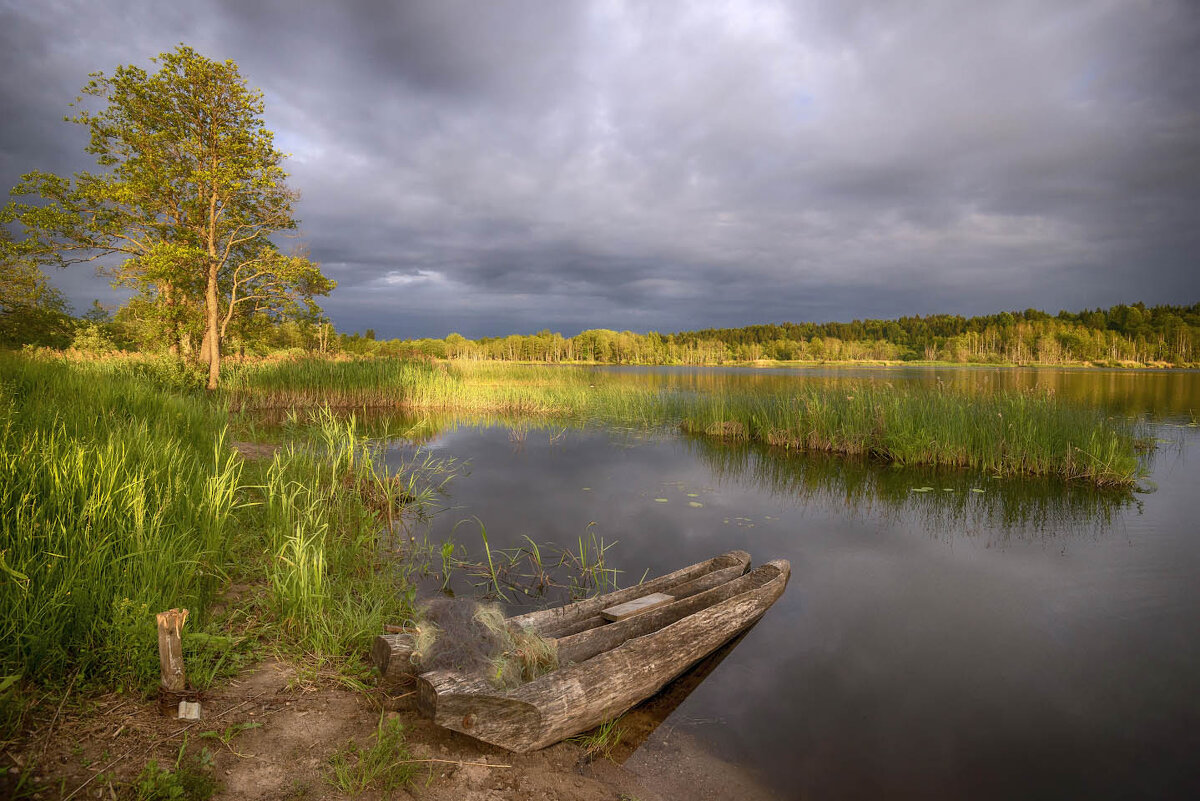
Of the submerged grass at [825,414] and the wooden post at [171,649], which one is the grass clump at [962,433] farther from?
the wooden post at [171,649]

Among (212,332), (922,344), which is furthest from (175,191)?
(922,344)

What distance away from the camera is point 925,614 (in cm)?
521

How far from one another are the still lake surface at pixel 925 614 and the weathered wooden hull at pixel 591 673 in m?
0.45

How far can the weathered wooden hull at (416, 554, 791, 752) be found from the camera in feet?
8.47

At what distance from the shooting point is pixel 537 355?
10962 centimetres

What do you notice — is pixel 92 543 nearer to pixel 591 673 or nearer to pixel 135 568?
pixel 135 568

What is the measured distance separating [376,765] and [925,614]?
5.16m

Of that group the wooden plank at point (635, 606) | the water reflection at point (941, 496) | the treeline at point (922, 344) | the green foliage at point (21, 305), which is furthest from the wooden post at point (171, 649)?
the treeline at point (922, 344)

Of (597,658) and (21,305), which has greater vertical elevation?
(21,305)

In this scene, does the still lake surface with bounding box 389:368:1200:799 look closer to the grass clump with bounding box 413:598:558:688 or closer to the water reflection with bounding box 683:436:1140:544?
the water reflection with bounding box 683:436:1140:544

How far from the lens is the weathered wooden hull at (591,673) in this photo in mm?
2582

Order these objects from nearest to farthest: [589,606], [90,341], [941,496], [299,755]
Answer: [299,755] < [589,606] < [941,496] < [90,341]

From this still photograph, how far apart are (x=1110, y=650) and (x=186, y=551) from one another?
25.1 feet

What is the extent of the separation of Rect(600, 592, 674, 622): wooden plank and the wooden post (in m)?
2.50
